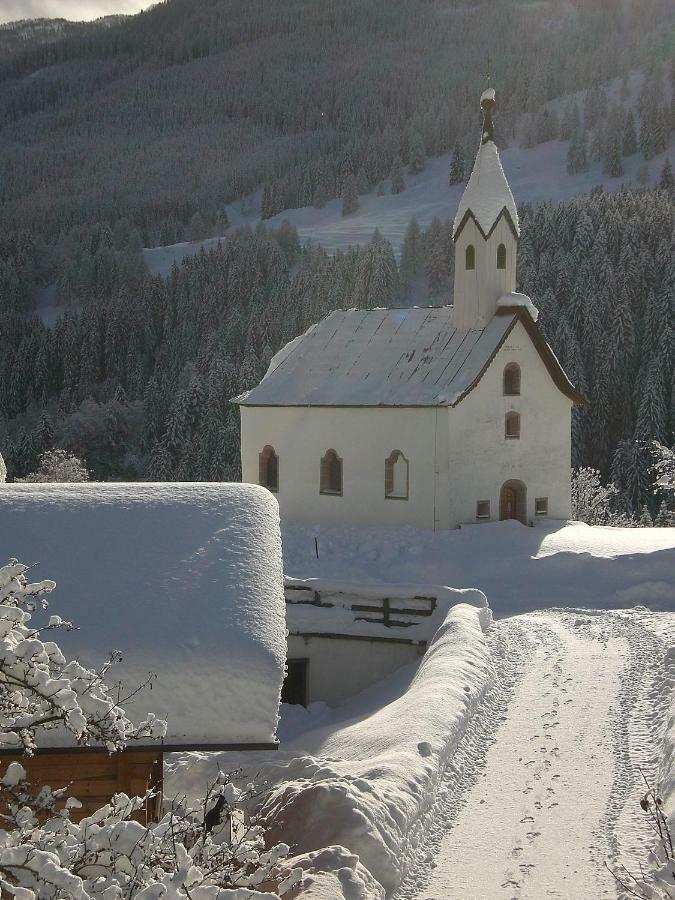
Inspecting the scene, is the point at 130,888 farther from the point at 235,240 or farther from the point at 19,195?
the point at 19,195

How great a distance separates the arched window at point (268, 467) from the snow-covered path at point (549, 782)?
15862 mm

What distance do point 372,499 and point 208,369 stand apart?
242ft

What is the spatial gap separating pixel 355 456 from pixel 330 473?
1230 millimetres

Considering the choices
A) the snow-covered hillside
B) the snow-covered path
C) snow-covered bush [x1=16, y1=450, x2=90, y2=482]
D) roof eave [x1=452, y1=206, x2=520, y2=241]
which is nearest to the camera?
the snow-covered path

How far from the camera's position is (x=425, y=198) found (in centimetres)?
15438

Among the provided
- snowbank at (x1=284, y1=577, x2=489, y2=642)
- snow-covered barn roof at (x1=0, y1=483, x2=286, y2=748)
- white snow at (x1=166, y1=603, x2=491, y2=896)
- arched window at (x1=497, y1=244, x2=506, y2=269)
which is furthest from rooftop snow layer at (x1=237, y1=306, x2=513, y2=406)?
snow-covered barn roof at (x1=0, y1=483, x2=286, y2=748)

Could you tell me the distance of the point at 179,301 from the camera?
408 ft

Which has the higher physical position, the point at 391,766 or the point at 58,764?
the point at 58,764

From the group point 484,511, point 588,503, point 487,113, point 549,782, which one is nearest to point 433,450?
point 484,511

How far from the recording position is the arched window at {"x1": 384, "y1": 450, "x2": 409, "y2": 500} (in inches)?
1298

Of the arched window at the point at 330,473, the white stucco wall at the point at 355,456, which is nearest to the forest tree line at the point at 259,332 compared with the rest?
the arched window at the point at 330,473

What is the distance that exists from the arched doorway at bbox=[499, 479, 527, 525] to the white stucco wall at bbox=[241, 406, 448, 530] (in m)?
2.66

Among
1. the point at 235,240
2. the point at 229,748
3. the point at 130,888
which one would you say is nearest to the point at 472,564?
the point at 229,748

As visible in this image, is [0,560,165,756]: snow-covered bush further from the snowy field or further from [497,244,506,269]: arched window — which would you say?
[497,244,506,269]: arched window
